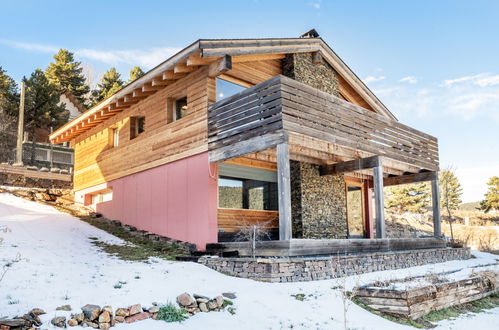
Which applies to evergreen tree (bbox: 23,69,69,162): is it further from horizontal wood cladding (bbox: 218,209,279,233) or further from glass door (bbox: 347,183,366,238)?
glass door (bbox: 347,183,366,238)

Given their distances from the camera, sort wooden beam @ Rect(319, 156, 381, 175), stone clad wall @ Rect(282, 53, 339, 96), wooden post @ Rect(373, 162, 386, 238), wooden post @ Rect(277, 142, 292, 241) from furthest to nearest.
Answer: stone clad wall @ Rect(282, 53, 339, 96) < wooden beam @ Rect(319, 156, 381, 175) < wooden post @ Rect(373, 162, 386, 238) < wooden post @ Rect(277, 142, 292, 241)

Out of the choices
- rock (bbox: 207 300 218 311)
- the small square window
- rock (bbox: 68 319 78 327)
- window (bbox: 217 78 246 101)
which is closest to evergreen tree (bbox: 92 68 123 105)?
the small square window

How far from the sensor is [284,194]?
8906 millimetres

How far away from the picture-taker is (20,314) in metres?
5.16

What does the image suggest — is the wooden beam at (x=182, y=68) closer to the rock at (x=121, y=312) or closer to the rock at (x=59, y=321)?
the rock at (x=121, y=312)

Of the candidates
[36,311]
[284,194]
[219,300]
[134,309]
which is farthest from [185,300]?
[284,194]

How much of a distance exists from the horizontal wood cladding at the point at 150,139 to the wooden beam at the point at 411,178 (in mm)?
8493

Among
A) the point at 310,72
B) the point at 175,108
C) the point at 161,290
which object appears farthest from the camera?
the point at 310,72

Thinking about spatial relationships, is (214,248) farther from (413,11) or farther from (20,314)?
(413,11)

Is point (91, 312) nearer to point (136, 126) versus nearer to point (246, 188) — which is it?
point (246, 188)

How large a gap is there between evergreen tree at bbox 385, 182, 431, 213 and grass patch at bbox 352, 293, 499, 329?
A: 1028 inches

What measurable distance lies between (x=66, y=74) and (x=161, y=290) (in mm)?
29813

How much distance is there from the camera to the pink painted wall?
11031 mm

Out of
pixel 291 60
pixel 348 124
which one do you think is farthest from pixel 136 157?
pixel 348 124
